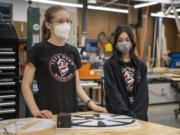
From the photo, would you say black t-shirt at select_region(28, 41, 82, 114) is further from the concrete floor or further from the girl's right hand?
the concrete floor

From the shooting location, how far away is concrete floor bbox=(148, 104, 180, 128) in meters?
4.15

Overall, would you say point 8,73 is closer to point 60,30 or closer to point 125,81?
point 60,30

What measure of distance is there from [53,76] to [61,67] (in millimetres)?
78

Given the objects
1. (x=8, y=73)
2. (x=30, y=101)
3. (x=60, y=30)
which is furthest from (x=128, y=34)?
(x=8, y=73)

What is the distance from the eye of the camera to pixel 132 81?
177cm

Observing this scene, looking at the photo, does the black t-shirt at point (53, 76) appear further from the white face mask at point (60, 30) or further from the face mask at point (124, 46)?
the face mask at point (124, 46)

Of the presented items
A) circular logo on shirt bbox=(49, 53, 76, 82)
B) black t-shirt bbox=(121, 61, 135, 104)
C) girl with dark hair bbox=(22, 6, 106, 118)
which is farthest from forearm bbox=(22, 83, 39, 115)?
black t-shirt bbox=(121, 61, 135, 104)

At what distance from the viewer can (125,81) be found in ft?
5.76

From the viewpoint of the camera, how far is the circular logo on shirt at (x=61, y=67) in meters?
1.44

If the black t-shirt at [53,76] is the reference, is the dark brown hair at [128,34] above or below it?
above

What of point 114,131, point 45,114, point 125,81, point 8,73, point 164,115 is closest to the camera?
point 114,131

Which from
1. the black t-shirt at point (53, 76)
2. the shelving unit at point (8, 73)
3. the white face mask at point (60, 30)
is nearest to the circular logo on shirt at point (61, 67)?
the black t-shirt at point (53, 76)

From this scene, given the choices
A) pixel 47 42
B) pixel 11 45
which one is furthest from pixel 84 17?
pixel 47 42

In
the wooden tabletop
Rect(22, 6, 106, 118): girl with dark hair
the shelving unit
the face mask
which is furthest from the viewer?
the shelving unit
